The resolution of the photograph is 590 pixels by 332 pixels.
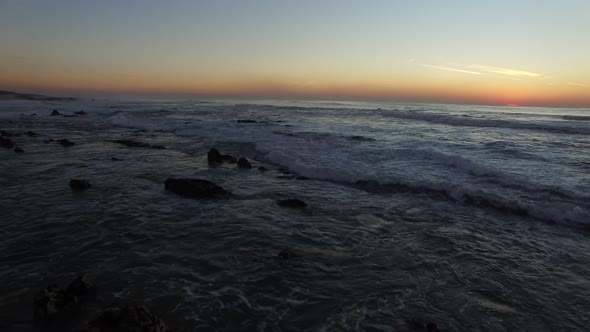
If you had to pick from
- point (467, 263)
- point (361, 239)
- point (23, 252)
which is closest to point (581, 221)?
point (467, 263)

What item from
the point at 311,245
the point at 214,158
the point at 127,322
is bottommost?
the point at 311,245

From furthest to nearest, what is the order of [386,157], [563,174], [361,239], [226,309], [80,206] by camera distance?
[386,157]
[563,174]
[80,206]
[361,239]
[226,309]

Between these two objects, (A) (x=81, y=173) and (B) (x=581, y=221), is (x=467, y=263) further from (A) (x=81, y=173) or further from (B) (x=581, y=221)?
(A) (x=81, y=173)

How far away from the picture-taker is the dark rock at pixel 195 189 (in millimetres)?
11664

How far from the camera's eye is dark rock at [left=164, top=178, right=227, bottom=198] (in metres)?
11.7

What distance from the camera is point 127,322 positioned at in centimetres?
445

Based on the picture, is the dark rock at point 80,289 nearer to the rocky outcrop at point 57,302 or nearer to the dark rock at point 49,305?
the rocky outcrop at point 57,302

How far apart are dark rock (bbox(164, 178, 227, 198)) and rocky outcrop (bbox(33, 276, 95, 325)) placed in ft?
20.3

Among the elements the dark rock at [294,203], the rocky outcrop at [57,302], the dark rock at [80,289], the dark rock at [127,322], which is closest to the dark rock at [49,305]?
the rocky outcrop at [57,302]

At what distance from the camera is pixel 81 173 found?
1450cm

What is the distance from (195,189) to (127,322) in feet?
24.6

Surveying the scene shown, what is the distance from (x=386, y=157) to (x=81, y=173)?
48.6 feet

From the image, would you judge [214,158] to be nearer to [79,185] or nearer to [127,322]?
[79,185]

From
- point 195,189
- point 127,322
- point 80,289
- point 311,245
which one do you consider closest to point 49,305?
point 80,289
